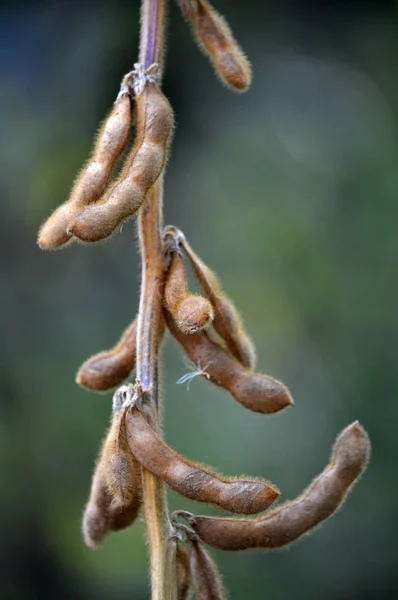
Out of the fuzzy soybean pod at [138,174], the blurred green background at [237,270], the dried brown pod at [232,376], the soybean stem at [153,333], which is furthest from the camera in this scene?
the blurred green background at [237,270]

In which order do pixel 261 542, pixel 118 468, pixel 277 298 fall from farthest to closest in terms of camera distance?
1. pixel 277 298
2. pixel 261 542
3. pixel 118 468

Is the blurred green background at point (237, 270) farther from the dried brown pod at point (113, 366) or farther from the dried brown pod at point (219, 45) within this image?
the dried brown pod at point (219, 45)

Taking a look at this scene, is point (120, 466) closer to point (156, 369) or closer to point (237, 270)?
point (156, 369)

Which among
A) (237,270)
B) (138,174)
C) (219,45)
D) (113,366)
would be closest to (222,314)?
(113,366)

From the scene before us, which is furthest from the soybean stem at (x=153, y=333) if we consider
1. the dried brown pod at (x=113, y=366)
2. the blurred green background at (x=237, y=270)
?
the blurred green background at (x=237, y=270)

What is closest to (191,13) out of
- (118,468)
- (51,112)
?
(118,468)

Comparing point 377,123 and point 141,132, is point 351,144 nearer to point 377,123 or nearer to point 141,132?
point 377,123

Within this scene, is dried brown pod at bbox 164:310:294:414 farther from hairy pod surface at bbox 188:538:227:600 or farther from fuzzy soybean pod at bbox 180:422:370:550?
hairy pod surface at bbox 188:538:227:600

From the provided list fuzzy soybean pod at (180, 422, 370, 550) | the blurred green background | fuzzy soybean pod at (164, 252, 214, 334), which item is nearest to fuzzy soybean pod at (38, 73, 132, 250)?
fuzzy soybean pod at (164, 252, 214, 334)
